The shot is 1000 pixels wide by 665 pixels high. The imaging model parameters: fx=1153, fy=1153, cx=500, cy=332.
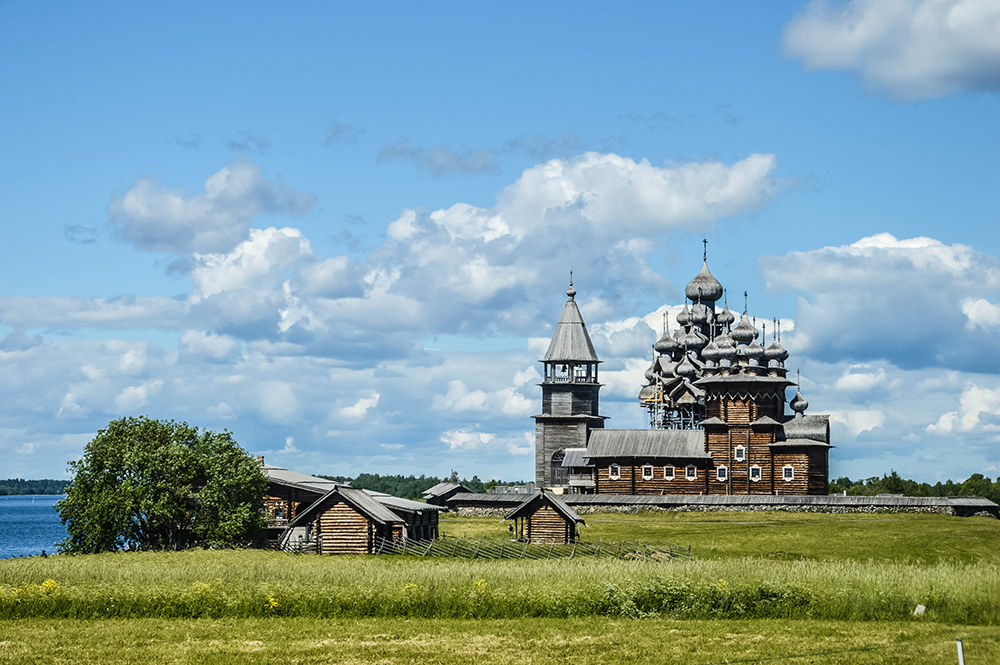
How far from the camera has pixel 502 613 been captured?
26750 millimetres

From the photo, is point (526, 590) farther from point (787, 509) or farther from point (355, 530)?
point (787, 509)

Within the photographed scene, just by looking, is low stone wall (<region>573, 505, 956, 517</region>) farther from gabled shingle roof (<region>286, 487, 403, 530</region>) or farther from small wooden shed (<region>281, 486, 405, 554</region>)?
small wooden shed (<region>281, 486, 405, 554</region>)

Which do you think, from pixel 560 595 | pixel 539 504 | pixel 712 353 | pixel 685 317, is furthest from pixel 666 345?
pixel 560 595

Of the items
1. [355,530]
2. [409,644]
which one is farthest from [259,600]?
[355,530]

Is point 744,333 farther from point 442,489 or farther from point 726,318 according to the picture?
point 442,489

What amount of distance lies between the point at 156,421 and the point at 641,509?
33493 mm

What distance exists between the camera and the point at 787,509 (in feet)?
233

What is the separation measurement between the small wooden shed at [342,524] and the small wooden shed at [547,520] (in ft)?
19.0

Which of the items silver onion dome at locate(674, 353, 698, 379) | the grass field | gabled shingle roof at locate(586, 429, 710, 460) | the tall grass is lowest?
the grass field

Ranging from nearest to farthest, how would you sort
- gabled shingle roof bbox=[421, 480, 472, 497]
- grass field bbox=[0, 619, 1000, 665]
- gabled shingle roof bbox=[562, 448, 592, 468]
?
grass field bbox=[0, 619, 1000, 665] < gabled shingle roof bbox=[562, 448, 592, 468] < gabled shingle roof bbox=[421, 480, 472, 497]

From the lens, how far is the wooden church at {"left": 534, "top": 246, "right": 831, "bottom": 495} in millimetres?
76875

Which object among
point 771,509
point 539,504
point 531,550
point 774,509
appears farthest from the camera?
point 771,509

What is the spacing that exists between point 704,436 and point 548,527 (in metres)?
30.9

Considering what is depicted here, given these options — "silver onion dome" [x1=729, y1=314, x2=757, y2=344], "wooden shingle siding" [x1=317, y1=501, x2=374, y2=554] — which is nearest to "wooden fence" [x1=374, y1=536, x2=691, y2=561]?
"wooden shingle siding" [x1=317, y1=501, x2=374, y2=554]
